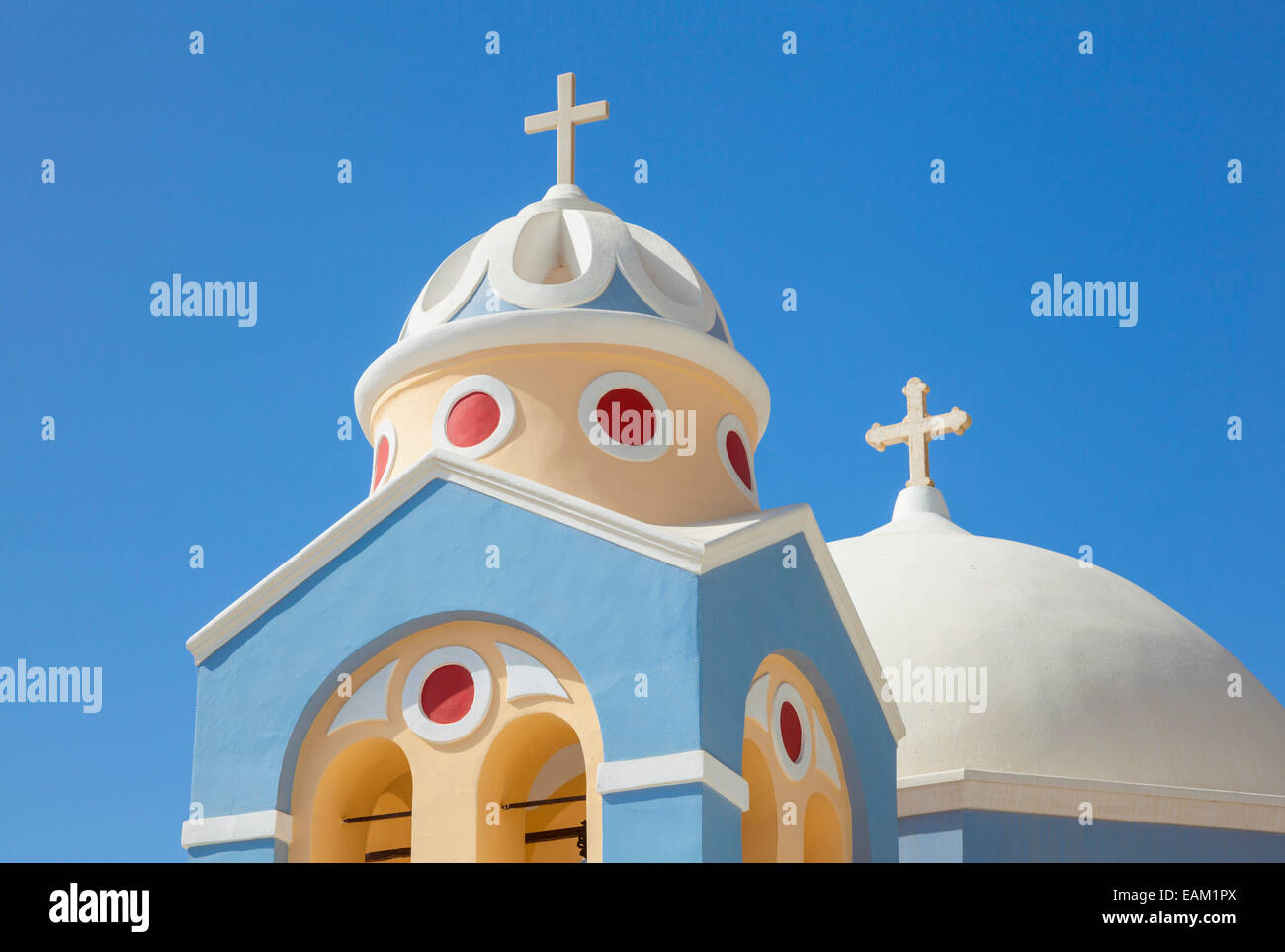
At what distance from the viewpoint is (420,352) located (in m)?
14.2

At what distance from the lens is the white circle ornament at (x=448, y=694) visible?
12570 mm

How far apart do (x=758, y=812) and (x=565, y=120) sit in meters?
5.87

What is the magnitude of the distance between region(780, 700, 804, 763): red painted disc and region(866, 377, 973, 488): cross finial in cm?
903

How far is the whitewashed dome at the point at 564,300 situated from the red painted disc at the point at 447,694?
2.48 meters

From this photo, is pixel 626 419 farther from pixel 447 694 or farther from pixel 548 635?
pixel 447 694

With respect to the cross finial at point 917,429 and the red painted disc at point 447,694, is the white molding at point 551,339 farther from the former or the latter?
the cross finial at point 917,429

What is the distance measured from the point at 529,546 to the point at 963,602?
→ 24.6 ft

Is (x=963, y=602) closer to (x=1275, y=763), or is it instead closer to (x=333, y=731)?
(x=1275, y=763)

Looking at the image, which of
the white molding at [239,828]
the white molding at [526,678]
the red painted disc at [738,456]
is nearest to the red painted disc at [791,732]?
the white molding at [526,678]

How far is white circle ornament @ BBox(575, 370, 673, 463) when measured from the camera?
45.3 ft

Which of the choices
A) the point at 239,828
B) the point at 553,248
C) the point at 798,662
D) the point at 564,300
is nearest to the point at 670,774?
the point at 798,662
